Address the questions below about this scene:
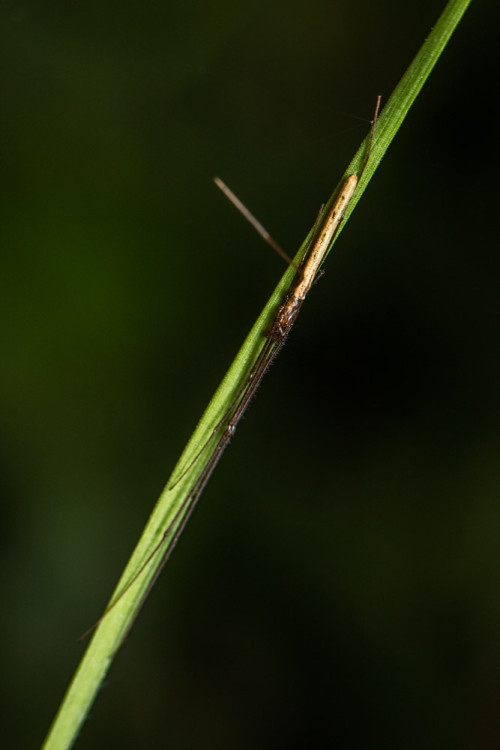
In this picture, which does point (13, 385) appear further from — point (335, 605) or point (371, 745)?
point (371, 745)

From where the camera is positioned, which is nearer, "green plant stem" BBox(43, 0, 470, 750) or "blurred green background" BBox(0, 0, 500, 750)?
"green plant stem" BBox(43, 0, 470, 750)

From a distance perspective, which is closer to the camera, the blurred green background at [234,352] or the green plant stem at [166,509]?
the green plant stem at [166,509]

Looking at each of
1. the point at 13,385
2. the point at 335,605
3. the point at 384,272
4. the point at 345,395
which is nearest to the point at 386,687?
the point at 335,605

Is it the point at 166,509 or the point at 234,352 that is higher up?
the point at 166,509

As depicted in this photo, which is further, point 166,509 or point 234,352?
point 234,352
